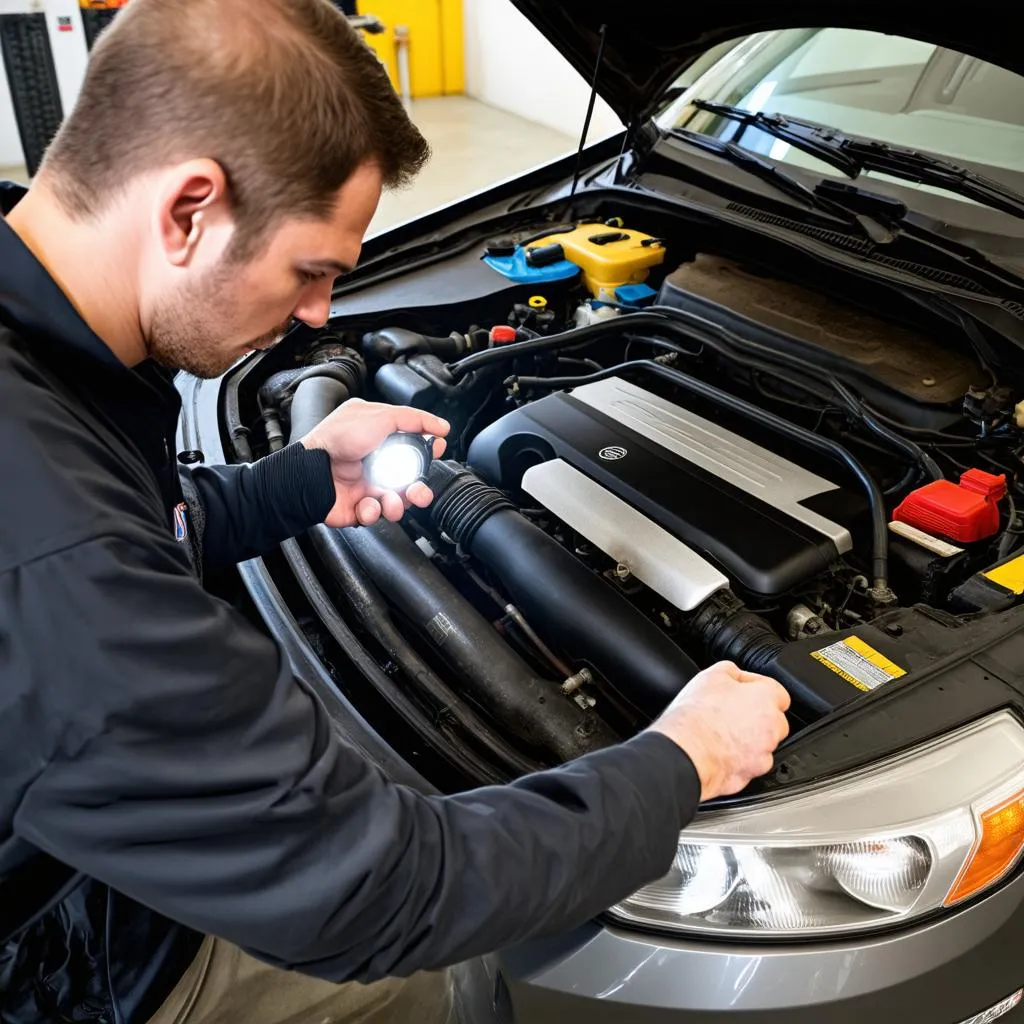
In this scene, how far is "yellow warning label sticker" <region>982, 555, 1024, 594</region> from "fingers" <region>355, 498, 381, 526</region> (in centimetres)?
79

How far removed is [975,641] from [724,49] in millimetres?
1587

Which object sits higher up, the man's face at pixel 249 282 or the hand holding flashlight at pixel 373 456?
the man's face at pixel 249 282

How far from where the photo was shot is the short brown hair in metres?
0.70

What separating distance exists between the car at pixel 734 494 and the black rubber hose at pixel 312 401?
0.03 ft

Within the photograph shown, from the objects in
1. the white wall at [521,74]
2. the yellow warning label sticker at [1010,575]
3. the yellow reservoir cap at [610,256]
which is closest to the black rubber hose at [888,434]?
the yellow warning label sticker at [1010,575]

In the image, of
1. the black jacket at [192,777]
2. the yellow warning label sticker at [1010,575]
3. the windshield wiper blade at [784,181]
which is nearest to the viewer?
the black jacket at [192,777]

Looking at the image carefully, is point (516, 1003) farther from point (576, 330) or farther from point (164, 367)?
point (576, 330)

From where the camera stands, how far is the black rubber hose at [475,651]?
3.54 feet

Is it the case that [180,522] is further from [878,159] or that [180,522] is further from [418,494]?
[878,159]

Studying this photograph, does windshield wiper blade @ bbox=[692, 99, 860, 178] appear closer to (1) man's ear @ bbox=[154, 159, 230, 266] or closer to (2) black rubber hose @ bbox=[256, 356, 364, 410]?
(2) black rubber hose @ bbox=[256, 356, 364, 410]

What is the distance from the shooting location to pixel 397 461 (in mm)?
1288

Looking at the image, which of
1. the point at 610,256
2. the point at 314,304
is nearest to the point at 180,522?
the point at 314,304

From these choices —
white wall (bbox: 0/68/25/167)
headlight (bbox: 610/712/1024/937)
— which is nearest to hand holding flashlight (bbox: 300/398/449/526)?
headlight (bbox: 610/712/1024/937)

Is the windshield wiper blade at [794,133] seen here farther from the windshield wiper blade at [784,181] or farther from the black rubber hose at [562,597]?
the black rubber hose at [562,597]
